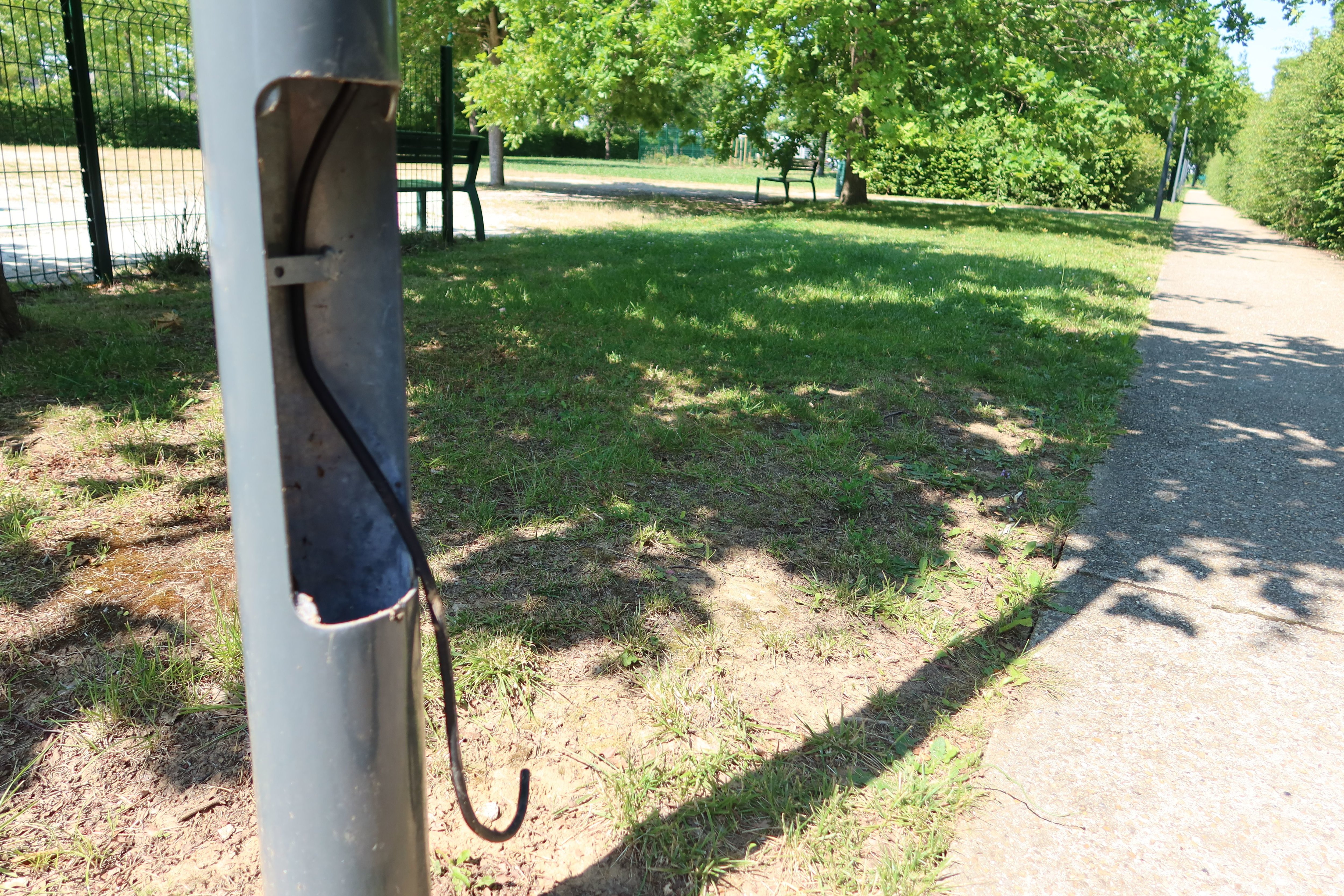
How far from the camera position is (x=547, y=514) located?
3.29 metres

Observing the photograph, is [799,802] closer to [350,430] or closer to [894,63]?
[350,430]

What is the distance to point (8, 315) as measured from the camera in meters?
4.70

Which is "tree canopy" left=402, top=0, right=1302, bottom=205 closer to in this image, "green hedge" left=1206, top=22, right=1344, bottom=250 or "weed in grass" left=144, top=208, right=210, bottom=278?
"green hedge" left=1206, top=22, right=1344, bottom=250

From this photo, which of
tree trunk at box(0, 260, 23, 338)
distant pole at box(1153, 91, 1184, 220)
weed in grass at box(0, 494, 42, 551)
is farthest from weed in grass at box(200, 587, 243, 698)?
distant pole at box(1153, 91, 1184, 220)

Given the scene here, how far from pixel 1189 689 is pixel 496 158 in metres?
19.6

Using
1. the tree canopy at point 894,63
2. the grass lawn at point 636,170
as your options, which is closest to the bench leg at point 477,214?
the tree canopy at point 894,63

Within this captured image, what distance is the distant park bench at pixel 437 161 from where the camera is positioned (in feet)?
29.1

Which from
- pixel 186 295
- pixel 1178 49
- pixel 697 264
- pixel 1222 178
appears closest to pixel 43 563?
pixel 186 295

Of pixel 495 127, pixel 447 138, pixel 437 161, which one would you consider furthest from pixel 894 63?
pixel 495 127

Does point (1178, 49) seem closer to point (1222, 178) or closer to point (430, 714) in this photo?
point (430, 714)

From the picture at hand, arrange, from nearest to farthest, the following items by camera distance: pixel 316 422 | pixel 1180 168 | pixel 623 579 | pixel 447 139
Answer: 1. pixel 316 422
2. pixel 623 579
3. pixel 447 139
4. pixel 1180 168

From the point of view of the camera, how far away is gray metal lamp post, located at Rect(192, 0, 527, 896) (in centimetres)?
106

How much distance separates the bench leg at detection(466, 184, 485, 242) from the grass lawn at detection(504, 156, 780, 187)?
16.2 m

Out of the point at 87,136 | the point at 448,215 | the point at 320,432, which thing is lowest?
the point at 320,432
